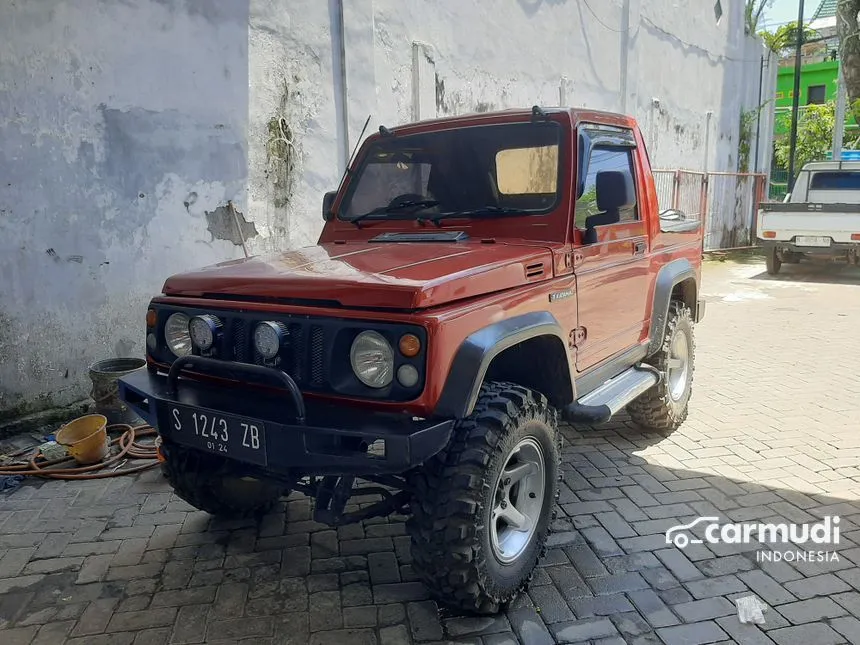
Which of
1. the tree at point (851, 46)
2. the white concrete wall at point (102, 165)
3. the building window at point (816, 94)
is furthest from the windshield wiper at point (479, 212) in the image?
the building window at point (816, 94)

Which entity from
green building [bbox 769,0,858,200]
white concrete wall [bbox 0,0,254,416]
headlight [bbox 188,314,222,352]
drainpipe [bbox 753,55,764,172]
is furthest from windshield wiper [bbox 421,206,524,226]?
green building [bbox 769,0,858,200]

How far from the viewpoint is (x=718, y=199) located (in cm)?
1532

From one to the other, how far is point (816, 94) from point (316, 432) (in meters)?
36.5

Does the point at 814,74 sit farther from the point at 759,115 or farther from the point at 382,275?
the point at 382,275

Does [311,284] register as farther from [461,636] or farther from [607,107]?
[607,107]

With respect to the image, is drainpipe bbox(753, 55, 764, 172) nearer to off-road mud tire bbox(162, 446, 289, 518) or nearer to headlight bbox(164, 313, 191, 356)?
off-road mud tire bbox(162, 446, 289, 518)

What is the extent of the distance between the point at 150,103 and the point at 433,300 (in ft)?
13.2

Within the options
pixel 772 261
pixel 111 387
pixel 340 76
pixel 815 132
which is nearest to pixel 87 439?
pixel 111 387

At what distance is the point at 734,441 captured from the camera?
182 inches

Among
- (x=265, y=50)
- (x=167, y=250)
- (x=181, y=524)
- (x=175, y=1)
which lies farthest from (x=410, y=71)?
(x=181, y=524)

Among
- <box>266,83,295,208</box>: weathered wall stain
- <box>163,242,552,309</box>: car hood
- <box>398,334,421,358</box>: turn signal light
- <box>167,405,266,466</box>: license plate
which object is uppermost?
<box>266,83,295,208</box>: weathered wall stain

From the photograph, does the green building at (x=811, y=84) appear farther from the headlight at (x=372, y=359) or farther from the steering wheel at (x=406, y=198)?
the headlight at (x=372, y=359)

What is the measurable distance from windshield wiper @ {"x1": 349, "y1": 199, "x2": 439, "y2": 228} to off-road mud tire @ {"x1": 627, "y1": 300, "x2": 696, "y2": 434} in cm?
191

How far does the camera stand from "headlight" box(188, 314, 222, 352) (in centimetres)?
276
